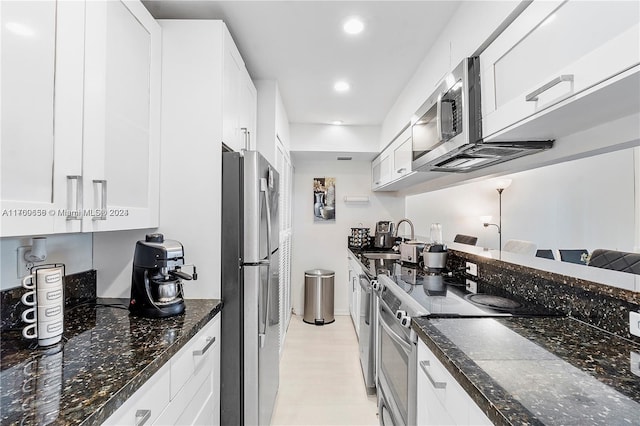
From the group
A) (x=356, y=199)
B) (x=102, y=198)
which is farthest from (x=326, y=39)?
(x=356, y=199)

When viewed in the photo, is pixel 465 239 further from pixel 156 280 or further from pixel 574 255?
pixel 156 280

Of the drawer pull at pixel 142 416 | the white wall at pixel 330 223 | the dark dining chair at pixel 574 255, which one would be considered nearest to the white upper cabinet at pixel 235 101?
the drawer pull at pixel 142 416

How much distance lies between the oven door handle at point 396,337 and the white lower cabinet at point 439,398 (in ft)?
0.46

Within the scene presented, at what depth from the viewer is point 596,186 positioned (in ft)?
4.36

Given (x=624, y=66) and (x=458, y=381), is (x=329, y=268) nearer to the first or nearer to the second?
(x=458, y=381)

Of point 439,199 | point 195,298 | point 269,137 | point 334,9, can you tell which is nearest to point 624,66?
point 334,9

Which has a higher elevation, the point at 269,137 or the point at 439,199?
the point at 269,137

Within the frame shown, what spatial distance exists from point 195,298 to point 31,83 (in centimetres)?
112

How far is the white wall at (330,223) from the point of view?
449 centimetres

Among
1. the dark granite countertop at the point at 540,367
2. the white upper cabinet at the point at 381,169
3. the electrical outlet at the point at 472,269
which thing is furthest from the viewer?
the white upper cabinet at the point at 381,169

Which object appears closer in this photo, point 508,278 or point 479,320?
point 479,320

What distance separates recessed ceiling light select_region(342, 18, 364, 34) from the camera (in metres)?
1.82

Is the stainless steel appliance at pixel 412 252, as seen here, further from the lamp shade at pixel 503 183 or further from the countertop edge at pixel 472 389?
the countertop edge at pixel 472 389

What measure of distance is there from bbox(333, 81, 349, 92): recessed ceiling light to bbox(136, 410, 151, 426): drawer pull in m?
2.54
